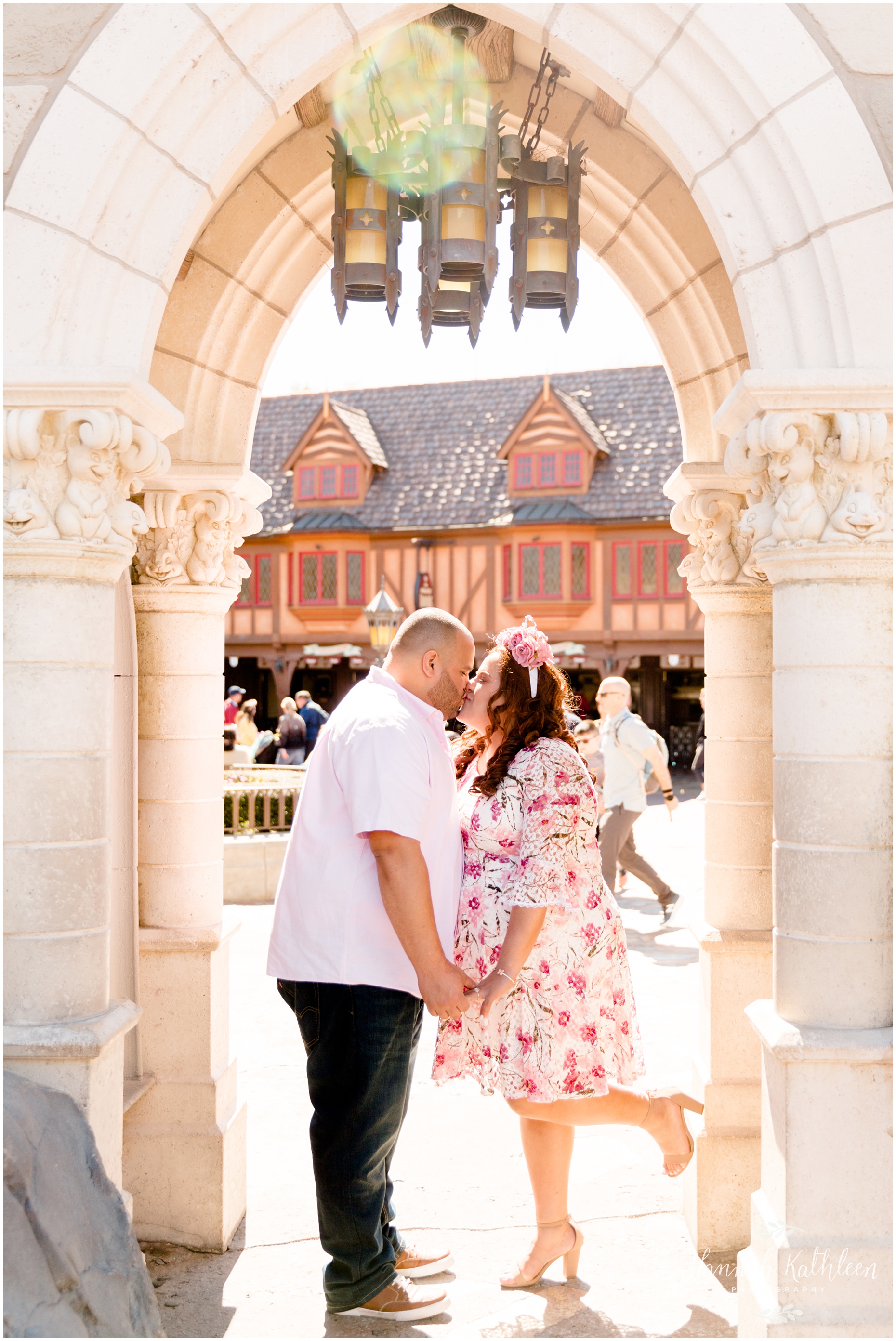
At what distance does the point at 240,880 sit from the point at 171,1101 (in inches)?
222

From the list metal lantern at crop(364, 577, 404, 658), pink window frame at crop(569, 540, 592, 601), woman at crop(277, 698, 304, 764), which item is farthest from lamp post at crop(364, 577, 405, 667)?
pink window frame at crop(569, 540, 592, 601)

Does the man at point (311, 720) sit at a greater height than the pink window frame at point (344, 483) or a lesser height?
lesser

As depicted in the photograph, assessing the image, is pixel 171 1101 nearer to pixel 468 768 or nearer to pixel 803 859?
pixel 468 768

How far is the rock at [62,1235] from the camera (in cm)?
210

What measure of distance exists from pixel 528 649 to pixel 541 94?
1802 mm

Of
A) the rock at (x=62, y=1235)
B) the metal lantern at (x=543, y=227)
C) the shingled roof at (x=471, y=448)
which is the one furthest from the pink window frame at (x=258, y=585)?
the rock at (x=62, y=1235)

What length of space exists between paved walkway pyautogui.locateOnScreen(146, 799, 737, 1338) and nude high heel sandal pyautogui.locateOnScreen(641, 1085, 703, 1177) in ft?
1.19

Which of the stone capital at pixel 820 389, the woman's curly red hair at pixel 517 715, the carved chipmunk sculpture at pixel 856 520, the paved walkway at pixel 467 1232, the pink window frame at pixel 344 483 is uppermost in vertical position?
the pink window frame at pixel 344 483

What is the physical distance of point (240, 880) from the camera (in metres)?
9.07

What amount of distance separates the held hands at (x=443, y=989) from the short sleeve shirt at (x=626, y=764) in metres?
4.95

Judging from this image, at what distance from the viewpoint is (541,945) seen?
9.73ft

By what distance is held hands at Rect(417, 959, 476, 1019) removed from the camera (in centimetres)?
268

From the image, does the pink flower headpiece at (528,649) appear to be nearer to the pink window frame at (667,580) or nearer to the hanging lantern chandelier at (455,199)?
the hanging lantern chandelier at (455,199)

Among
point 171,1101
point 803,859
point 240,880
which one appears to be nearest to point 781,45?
point 803,859
